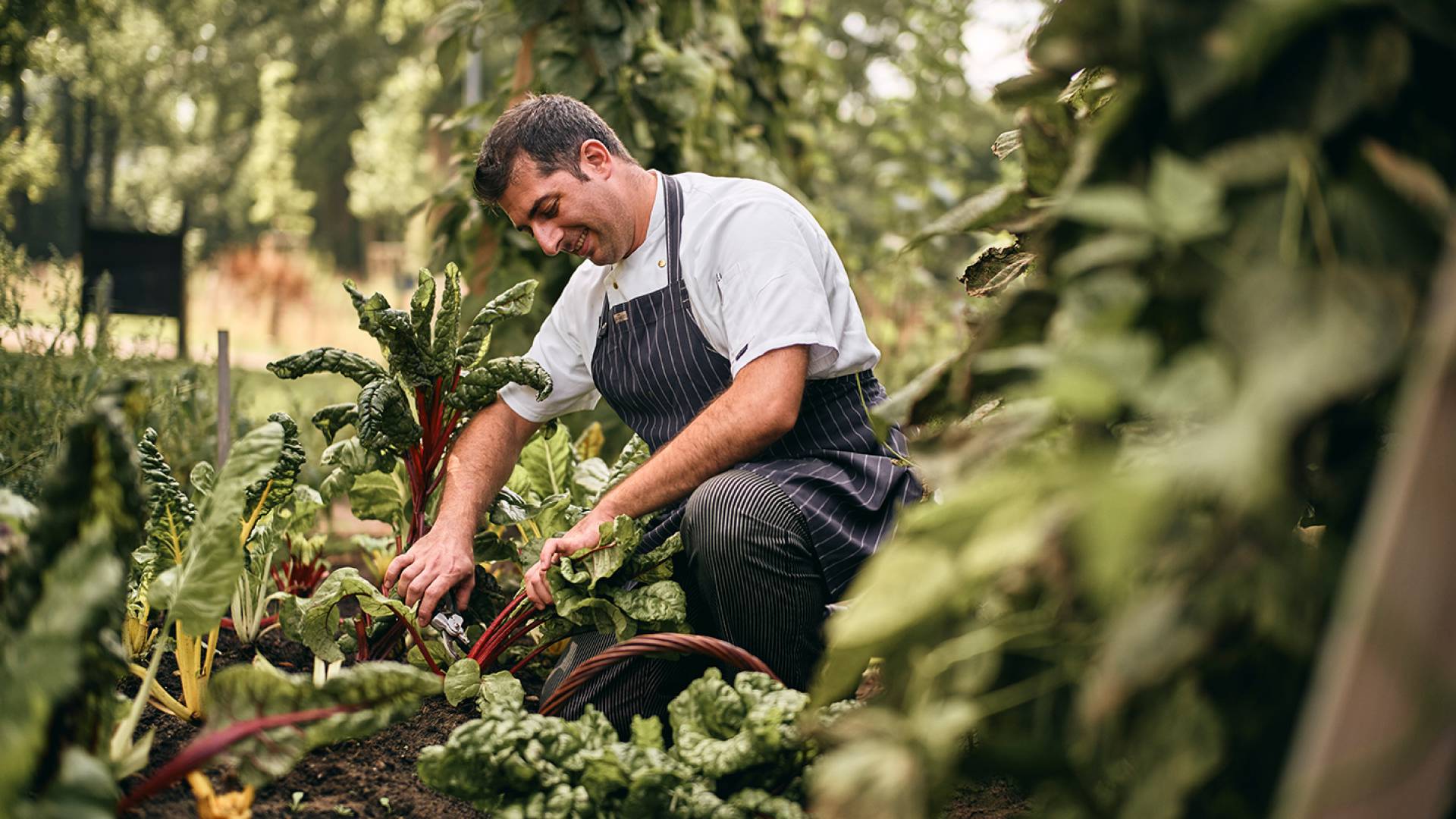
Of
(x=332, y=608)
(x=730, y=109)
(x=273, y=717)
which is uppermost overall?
(x=730, y=109)

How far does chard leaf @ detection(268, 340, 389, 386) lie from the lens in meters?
2.04

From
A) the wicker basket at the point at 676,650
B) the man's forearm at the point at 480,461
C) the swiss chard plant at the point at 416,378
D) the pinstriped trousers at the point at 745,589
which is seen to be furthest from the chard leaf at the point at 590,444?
the wicker basket at the point at 676,650

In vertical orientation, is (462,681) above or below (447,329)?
below

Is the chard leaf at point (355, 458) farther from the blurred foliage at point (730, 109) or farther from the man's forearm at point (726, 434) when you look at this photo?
the blurred foliage at point (730, 109)

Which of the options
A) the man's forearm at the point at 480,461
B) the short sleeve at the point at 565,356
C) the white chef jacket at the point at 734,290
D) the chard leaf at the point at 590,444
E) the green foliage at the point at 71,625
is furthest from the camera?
the chard leaf at the point at 590,444

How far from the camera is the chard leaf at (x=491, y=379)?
2.12 meters

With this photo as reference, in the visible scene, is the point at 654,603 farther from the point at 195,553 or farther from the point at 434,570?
the point at 195,553

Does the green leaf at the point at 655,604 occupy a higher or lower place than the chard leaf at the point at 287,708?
lower

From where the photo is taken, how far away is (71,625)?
1035 millimetres

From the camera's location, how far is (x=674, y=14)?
3768 millimetres

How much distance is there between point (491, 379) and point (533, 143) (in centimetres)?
51

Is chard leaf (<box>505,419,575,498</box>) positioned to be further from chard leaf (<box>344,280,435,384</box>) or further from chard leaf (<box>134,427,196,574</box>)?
chard leaf (<box>134,427,196,574</box>)

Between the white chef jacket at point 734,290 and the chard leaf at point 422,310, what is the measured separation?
0.31 metres

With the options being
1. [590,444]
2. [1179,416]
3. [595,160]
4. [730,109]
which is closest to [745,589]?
[595,160]
